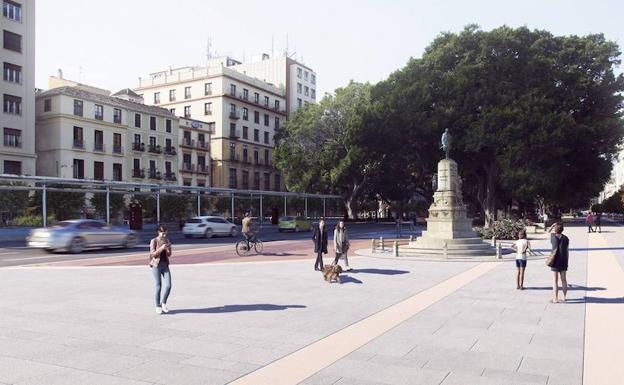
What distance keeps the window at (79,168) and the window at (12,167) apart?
6.81 metres

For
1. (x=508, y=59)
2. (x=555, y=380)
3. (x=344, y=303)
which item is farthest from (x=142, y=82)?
(x=555, y=380)

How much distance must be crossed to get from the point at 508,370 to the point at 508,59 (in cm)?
3924

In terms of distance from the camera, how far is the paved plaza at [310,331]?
5621 mm

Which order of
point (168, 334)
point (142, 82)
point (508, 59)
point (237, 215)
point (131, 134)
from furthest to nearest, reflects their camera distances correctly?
point (142, 82)
point (131, 134)
point (237, 215)
point (508, 59)
point (168, 334)

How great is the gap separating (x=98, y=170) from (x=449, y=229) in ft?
137

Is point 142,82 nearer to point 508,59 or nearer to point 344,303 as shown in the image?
point 508,59

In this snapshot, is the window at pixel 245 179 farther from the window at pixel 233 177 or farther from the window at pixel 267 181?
the window at pixel 267 181

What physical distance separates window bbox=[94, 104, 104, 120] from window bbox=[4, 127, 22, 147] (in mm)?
9797

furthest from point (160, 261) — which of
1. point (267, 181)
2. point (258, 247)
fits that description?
point (267, 181)

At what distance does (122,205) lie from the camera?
43.0 metres

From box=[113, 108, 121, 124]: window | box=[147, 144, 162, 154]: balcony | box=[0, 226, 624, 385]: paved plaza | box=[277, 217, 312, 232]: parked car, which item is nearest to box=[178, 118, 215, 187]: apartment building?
box=[147, 144, 162, 154]: balcony

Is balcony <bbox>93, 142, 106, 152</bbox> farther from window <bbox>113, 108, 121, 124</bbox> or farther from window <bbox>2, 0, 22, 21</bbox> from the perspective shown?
window <bbox>2, 0, 22, 21</bbox>

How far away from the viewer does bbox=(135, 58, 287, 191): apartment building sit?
2707 inches

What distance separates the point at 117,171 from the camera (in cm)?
5503
